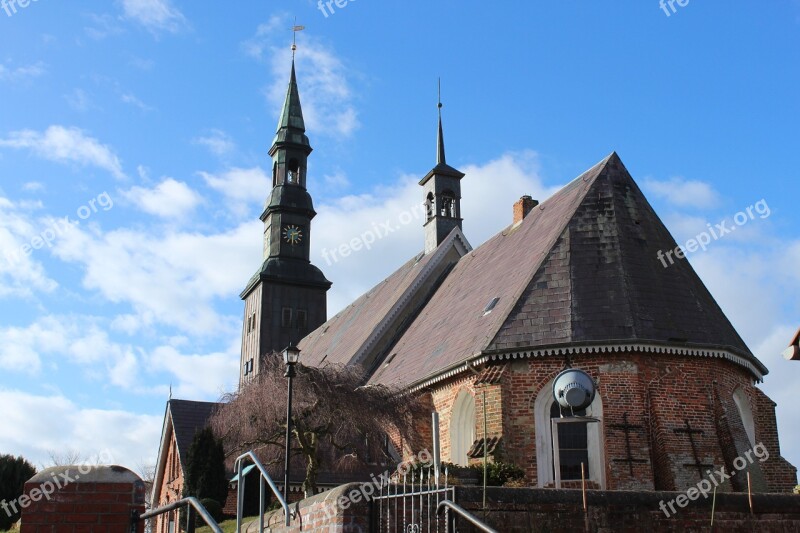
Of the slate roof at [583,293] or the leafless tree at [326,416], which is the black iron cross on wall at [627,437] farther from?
the leafless tree at [326,416]

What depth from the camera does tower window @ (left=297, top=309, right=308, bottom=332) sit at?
3938 centimetres

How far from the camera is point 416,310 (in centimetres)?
2950

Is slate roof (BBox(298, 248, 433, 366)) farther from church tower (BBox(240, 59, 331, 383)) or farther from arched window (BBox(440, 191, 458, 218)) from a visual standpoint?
arched window (BBox(440, 191, 458, 218))

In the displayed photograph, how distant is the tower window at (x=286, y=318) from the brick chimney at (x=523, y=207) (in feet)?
50.3

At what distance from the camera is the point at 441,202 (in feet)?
107

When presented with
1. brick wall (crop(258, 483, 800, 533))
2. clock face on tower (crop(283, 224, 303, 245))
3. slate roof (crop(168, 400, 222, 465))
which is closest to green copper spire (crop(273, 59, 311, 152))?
clock face on tower (crop(283, 224, 303, 245))

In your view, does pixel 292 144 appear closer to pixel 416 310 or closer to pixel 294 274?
pixel 294 274

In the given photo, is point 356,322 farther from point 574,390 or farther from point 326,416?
point 574,390

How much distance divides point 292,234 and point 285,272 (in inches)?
74.7

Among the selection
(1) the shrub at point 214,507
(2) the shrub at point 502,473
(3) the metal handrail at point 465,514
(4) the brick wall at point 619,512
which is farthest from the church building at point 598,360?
(3) the metal handrail at point 465,514

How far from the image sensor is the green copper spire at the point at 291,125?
1607 inches

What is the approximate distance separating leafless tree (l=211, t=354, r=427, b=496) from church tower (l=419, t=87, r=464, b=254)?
35.7 feet

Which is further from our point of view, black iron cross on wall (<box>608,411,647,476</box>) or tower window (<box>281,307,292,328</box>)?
tower window (<box>281,307,292,328</box>)

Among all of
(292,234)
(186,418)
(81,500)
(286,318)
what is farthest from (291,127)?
(81,500)
